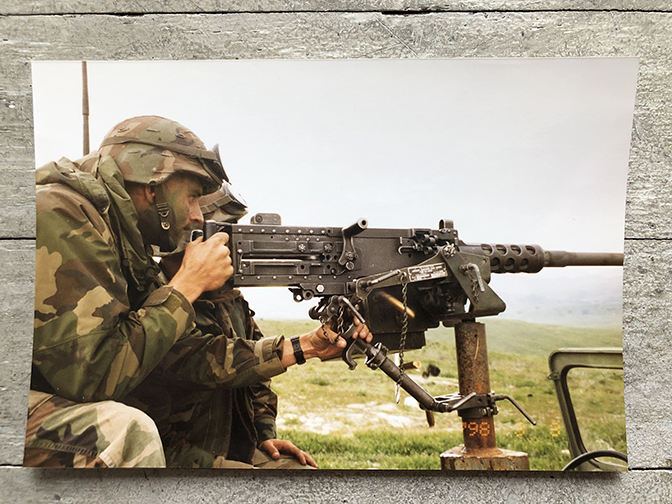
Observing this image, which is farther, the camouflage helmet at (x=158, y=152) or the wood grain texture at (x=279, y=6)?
the wood grain texture at (x=279, y=6)

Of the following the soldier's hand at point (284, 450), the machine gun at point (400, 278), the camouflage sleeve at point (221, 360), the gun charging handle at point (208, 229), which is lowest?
the soldier's hand at point (284, 450)

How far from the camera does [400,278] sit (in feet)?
5.62

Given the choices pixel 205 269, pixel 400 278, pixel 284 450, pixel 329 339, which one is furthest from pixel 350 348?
pixel 205 269

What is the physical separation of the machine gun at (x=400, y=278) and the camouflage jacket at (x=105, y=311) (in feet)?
0.70

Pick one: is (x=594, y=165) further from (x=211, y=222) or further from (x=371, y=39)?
(x=211, y=222)

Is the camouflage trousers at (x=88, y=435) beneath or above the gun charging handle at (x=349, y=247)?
beneath

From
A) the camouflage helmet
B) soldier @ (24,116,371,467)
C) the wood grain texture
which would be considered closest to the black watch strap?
soldier @ (24,116,371,467)

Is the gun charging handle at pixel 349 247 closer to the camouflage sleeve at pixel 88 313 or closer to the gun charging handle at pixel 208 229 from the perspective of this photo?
the gun charging handle at pixel 208 229

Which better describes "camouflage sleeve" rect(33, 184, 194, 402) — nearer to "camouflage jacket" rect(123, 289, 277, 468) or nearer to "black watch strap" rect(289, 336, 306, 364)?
"camouflage jacket" rect(123, 289, 277, 468)

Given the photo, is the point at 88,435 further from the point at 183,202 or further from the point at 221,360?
the point at 183,202

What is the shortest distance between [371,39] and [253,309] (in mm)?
938

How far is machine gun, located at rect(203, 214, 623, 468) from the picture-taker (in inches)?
66.4

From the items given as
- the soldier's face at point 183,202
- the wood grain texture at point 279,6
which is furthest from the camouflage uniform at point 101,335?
the wood grain texture at point 279,6

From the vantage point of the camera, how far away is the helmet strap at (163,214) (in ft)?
5.59
